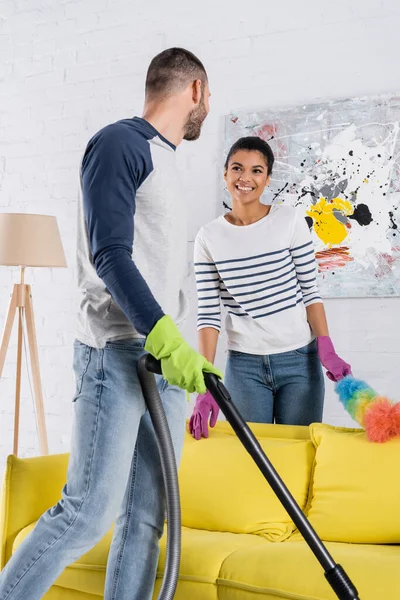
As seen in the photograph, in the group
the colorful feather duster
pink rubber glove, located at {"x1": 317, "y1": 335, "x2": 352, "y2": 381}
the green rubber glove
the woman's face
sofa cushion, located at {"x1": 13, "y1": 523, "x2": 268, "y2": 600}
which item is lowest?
sofa cushion, located at {"x1": 13, "y1": 523, "x2": 268, "y2": 600}

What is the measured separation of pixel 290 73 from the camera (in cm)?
319

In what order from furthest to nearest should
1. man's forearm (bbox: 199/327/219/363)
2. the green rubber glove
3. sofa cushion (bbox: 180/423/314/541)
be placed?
man's forearm (bbox: 199/327/219/363), sofa cushion (bbox: 180/423/314/541), the green rubber glove

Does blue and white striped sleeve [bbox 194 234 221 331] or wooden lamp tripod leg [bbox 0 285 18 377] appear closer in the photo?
blue and white striped sleeve [bbox 194 234 221 331]

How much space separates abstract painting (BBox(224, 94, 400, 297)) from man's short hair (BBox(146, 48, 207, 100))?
141cm

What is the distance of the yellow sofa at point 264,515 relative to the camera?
1768 millimetres

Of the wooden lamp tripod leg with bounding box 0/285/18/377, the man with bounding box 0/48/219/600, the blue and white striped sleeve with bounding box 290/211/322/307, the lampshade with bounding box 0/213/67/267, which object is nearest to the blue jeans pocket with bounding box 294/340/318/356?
the blue and white striped sleeve with bounding box 290/211/322/307

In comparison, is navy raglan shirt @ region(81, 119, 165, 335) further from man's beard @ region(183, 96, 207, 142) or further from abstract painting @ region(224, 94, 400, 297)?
abstract painting @ region(224, 94, 400, 297)

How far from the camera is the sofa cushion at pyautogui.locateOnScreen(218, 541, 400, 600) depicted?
65.0 inches

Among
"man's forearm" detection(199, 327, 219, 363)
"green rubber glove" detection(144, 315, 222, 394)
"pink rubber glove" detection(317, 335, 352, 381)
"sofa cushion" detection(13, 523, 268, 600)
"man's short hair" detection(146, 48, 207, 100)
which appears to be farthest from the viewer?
"man's forearm" detection(199, 327, 219, 363)

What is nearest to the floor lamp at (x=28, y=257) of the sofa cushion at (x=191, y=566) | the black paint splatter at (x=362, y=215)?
the black paint splatter at (x=362, y=215)

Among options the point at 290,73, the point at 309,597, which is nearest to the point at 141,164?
the point at 309,597

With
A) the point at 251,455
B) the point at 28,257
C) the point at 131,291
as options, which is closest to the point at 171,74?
the point at 131,291

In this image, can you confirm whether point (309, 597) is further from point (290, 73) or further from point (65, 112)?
point (65, 112)

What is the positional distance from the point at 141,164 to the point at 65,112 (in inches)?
92.8
